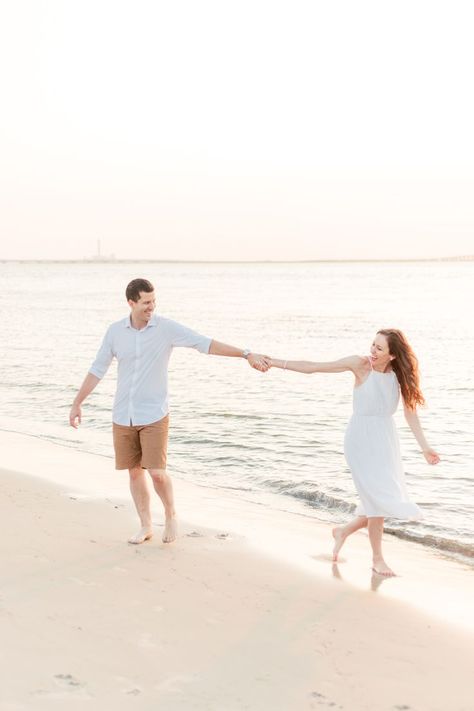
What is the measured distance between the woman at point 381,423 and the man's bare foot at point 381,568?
0.42m

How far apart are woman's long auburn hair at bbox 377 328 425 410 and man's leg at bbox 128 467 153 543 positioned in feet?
7.23

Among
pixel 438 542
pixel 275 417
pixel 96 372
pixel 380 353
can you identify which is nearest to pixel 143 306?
pixel 96 372

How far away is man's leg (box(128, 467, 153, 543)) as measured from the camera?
640 cm

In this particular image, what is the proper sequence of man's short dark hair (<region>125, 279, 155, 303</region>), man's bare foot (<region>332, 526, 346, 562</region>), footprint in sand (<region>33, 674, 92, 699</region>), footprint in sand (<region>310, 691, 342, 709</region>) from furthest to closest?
1. man's bare foot (<region>332, 526, 346, 562</region>)
2. man's short dark hair (<region>125, 279, 155, 303</region>)
3. footprint in sand (<region>310, 691, 342, 709</region>)
4. footprint in sand (<region>33, 674, 92, 699</region>)

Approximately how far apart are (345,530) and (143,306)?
2.39m

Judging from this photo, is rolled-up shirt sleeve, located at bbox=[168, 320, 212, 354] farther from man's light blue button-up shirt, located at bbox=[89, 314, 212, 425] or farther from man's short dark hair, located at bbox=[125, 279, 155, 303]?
man's short dark hair, located at bbox=[125, 279, 155, 303]

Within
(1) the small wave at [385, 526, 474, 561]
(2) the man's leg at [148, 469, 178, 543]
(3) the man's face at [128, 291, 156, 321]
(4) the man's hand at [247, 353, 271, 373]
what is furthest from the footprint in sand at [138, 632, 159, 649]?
(1) the small wave at [385, 526, 474, 561]

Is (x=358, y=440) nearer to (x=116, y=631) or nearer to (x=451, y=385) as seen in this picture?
(x=116, y=631)

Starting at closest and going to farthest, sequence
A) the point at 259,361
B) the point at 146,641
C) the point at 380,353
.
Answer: the point at 146,641 < the point at 380,353 < the point at 259,361

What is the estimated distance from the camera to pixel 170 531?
648cm

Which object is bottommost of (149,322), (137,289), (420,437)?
(420,437)

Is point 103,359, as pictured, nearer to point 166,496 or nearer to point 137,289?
point 137,289

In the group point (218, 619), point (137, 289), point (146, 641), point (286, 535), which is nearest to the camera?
point (146, 641)

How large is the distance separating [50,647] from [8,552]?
5.73 ft
